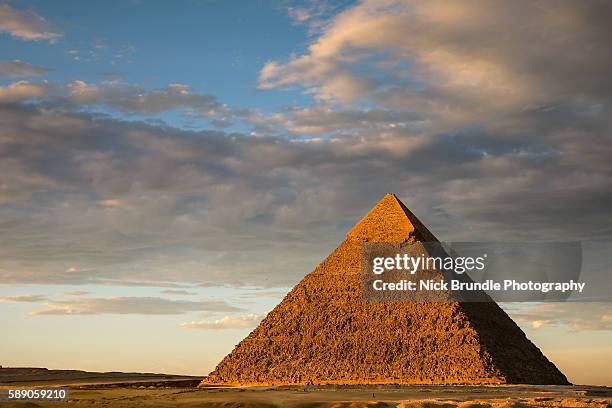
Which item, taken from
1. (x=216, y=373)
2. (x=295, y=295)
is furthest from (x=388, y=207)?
(x=216, y=373)

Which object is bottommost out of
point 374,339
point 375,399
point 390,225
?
point 375,399

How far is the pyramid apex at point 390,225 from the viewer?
94.5m

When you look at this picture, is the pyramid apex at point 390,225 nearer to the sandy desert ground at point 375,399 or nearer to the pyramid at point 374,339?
the pyramid at point 374,339

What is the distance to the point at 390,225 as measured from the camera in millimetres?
95625

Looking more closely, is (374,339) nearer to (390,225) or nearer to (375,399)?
(390,225)

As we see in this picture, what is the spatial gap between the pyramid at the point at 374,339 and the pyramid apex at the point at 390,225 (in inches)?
5.0

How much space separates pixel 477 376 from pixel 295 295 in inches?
1004

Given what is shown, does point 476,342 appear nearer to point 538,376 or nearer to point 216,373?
point 538,376

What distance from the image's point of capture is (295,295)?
96938mm

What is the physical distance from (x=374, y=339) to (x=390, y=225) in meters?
15.1

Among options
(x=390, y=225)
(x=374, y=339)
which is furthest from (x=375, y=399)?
(x=390, y=225)

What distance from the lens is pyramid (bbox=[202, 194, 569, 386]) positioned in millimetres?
82938

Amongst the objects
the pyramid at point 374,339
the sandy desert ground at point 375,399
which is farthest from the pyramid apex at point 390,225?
the sandy desert ground at point 375,399

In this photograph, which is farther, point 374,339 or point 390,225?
point 390,225
